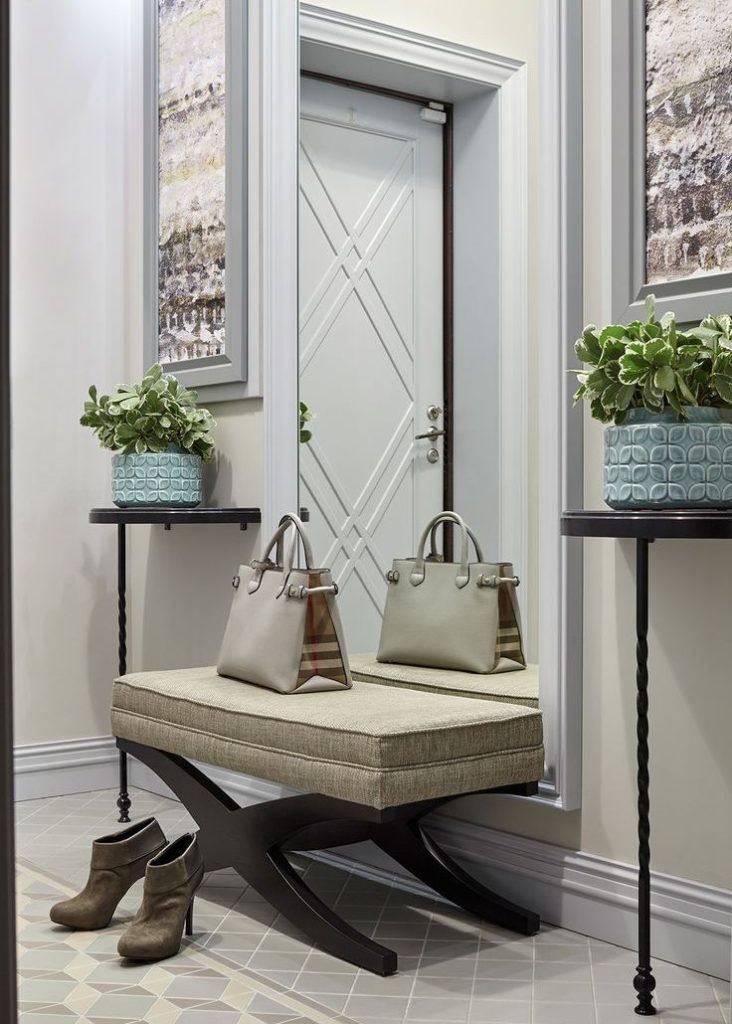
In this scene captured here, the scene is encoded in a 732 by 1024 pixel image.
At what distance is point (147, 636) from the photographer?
3.65 metres

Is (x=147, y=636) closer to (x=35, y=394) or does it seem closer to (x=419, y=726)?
(x=35, y=394)

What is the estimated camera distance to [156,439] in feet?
10.6

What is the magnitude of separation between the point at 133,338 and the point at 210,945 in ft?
6.71

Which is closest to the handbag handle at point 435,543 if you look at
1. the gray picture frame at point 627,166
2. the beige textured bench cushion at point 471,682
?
the beige textured bench cushion at point 471,682

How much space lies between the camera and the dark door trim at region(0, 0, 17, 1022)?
47cm

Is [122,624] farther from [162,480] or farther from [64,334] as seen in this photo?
[64,334]

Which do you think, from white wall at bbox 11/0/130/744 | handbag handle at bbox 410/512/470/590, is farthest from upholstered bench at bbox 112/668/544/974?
white wall at bbox 11/0/130/744

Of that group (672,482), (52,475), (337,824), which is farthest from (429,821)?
(52,475)

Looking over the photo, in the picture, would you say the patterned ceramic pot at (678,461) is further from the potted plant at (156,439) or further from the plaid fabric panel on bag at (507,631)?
the potted plant at (156,439)

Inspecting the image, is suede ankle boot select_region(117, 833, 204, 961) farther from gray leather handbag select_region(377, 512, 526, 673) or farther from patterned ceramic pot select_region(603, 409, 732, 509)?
patterned ceramic pot select_region(603, 409, 732, 509)

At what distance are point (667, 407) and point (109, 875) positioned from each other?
1.39 m

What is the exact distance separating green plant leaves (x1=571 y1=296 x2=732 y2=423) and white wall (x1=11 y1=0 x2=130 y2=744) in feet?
6.87

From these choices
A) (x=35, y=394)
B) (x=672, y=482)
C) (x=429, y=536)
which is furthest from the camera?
(x=35, y=394)

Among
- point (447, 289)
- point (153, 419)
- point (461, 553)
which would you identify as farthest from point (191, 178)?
point (461, 553)
